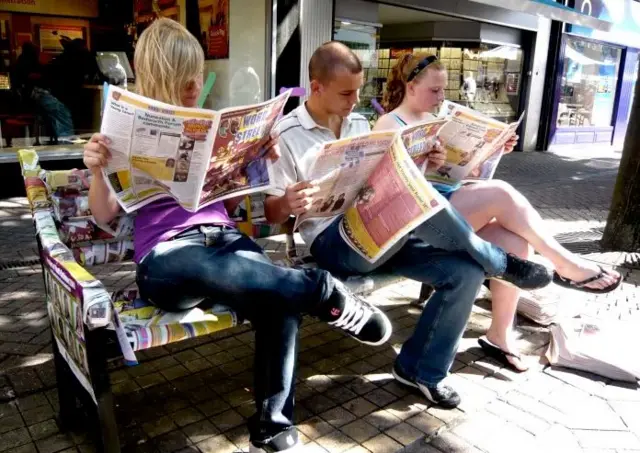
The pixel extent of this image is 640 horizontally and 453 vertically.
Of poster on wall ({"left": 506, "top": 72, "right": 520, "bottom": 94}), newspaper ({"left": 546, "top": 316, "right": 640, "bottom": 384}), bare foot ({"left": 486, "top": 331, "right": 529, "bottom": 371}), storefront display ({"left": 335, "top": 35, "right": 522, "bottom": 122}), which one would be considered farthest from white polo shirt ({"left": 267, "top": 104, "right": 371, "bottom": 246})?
poster on wall ({"left": 506, "top": 72, "right": 520, "bottom": 94})

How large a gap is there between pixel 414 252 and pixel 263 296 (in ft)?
2.80

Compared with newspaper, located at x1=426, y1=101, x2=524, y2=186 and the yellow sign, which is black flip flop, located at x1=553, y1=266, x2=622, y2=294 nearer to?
newspaper, located at x1=426, y1=101, x2=524, y2=186

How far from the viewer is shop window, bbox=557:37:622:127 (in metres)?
13.5

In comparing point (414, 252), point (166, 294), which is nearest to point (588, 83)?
point (414, 252)

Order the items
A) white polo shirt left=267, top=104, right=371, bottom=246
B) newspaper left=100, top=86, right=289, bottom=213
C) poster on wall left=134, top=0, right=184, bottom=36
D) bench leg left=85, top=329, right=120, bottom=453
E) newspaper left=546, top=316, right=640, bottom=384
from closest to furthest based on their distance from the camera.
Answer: bench leg left=85, top=329, right=120, bottom=453
newspaper left=100, top=86, right=289, bottom=213
white polo shirt left=267, top=104, right=371, bottom=246
newspaper left=546, top=316, right=640, bottom=384
poster on wall left=134, top=0, right=184, bottom=36

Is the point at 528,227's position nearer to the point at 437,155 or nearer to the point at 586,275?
the point at 586,275

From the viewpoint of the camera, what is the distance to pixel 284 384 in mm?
2000

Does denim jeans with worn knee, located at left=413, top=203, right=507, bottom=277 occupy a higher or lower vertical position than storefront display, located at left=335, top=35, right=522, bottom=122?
lower

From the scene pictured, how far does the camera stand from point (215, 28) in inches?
308

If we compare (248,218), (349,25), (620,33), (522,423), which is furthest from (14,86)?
(620,33)

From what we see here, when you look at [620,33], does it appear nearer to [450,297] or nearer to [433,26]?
[433,26]

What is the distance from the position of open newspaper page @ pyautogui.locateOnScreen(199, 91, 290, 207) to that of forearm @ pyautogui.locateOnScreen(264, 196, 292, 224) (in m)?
0.09

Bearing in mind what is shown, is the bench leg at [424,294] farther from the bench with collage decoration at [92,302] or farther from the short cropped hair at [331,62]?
the short cropped hair at [331,62]

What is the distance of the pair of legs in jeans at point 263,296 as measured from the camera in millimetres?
1959
